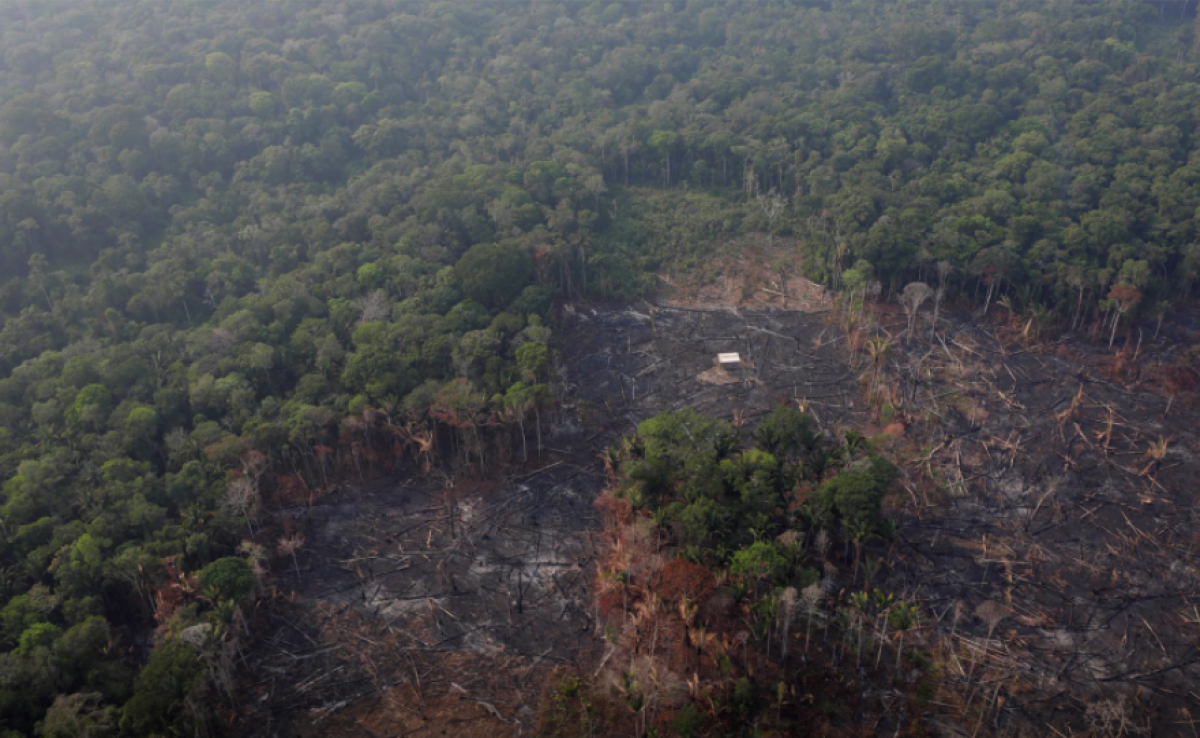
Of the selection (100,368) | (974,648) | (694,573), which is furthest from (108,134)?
(974,648)

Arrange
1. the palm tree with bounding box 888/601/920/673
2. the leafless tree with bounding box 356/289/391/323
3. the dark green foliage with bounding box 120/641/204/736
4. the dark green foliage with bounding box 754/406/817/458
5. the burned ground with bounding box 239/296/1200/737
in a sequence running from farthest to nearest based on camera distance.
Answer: the leafless tree with bounding box 356/289/391/323
the dark green foliage with bounding box 754/406/817/458
the burned ground with bounding box 239/296/1200/737
the palm tree with bounding box 888/601/920/673
the dark green foliage with bounding box 120/641/204/736

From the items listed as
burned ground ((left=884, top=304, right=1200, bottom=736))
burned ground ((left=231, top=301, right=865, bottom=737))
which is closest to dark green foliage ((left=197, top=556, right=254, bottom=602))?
burned ground ((left=231, top=301, right=865, bottom=737))

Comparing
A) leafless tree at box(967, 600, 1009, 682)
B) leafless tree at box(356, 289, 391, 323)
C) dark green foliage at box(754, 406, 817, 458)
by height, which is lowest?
leafless tree at box(967, 600, 1009, 682)

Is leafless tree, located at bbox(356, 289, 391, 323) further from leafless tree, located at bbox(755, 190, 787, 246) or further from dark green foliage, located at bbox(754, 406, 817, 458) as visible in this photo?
leafless tree, located at bbox(755, 190, 787, 246)

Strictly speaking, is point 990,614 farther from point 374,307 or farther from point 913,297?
point 374,307

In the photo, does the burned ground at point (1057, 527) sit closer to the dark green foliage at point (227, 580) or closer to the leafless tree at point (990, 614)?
the leafless tree at point (990, 614)

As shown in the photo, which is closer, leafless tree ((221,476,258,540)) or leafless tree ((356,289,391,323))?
leafless tree ((221,476,258,540))

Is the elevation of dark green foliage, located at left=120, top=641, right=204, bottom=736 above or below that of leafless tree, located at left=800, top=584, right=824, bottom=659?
above

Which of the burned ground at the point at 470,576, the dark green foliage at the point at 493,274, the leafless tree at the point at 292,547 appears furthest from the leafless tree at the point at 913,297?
the leafless tree at the point at 292,547
